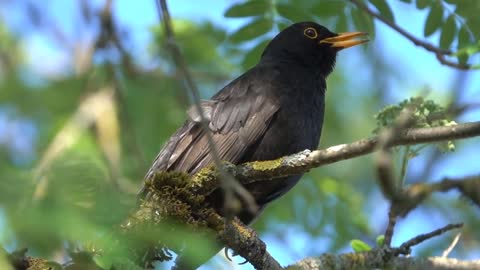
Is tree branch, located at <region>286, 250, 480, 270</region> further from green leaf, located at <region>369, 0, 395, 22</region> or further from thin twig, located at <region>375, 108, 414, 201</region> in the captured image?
green leaf, located at <region>369, 0, 395, 22</region>

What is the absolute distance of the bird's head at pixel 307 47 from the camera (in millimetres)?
7207

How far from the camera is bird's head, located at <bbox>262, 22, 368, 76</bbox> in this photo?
284 inches

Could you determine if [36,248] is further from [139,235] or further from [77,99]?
[77,99]

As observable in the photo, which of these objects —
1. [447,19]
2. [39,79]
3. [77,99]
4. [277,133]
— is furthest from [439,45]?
[39,79]

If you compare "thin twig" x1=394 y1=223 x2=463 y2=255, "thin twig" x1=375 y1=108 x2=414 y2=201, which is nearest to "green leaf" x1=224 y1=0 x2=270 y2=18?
"thin twig" x1=394 y1=223 x2=463 y2=255

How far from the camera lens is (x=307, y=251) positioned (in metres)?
7.16

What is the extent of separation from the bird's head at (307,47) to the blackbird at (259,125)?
0.81 feet

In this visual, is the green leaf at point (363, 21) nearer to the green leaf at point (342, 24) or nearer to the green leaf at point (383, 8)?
the green leaf at point (342, 24)

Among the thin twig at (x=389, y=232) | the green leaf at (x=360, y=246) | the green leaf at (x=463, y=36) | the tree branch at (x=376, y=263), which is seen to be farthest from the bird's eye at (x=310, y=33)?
the thin twig at (x=389, y=232)

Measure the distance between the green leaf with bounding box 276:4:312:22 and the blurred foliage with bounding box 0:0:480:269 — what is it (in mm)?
13

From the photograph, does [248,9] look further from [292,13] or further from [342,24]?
[342,24]

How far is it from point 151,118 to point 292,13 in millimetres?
2611

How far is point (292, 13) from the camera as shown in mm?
6375

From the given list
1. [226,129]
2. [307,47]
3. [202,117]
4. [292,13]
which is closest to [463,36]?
[292,13]
